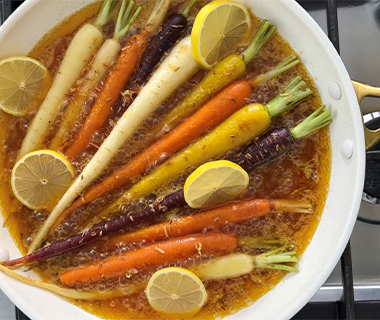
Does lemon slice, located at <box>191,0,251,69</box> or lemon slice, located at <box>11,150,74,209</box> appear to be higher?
lemon slice, located at <box>191,0,251,69</box>

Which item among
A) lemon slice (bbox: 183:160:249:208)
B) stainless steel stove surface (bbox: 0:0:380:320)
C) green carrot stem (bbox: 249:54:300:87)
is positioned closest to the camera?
lemon slice (bbox: 183:160:249:208)

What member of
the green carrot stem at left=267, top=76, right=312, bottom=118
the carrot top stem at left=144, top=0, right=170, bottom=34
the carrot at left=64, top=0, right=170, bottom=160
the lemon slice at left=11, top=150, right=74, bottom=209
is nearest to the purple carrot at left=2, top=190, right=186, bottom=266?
the lemon slice at left=11, top=150, right=74, bottom=209

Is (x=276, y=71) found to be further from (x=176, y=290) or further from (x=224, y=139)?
(x=176, y=290)

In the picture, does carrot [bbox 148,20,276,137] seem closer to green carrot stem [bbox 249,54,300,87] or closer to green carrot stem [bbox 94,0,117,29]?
green carrot stem [bbox 249,54,300,87]

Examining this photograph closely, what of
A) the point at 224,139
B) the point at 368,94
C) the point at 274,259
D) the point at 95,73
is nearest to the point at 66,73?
the point at 95,73

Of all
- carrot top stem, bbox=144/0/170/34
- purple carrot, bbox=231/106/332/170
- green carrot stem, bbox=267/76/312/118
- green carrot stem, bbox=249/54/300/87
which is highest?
carrot top stem, bbox=144/0/170/34

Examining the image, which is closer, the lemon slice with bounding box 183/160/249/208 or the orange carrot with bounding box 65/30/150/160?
the lemon slice with bounding box 183/160/249/208

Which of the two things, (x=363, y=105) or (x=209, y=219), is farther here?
(x=363, y=105)

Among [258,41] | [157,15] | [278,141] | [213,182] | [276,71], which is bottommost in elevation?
[213,182]

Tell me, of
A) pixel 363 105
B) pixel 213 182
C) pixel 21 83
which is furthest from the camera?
pixel 363 105
